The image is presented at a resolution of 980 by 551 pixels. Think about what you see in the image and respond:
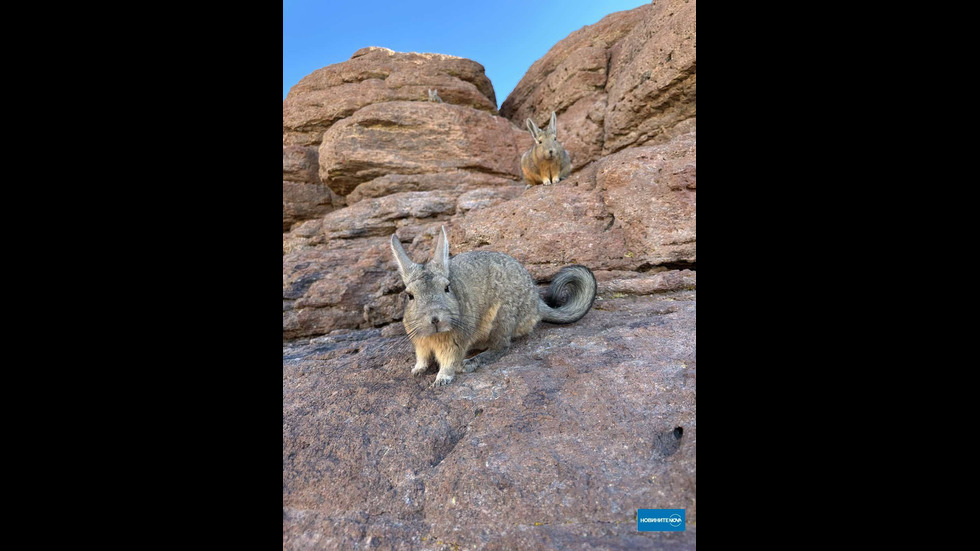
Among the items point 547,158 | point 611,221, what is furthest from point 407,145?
point 611,221

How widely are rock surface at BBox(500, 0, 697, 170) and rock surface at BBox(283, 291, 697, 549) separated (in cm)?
615

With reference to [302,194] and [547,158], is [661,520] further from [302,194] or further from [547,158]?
[302,194]

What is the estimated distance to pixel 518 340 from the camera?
483 cm

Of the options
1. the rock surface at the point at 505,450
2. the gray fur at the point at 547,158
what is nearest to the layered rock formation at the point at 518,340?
the rock surface at the point at 505,450

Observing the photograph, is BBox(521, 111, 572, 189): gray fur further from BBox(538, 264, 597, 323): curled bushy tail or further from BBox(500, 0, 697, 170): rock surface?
BBox(538, 264, 597, 323): curled bushy tail

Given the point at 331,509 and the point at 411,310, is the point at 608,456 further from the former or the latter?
the point at 411,310

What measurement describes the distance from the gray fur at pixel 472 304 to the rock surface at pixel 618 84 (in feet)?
16.4

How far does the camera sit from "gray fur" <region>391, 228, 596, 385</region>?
12.8ft

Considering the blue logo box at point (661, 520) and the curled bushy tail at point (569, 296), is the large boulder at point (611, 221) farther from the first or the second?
the blue logo box at point (661, 520)

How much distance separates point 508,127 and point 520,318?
9.35 meters

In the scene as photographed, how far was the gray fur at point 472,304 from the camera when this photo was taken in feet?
12.8

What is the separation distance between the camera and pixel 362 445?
300cm

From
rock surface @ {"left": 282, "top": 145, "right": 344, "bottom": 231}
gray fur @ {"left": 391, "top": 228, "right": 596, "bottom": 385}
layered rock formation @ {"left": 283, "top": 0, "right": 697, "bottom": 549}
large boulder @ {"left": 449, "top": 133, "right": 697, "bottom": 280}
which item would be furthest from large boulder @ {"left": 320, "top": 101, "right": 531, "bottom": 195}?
gray fur @ {"left": 391, "top": 228, "right": 596, "bottom": 385}

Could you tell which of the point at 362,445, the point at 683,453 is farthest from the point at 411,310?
the point at 683,453
